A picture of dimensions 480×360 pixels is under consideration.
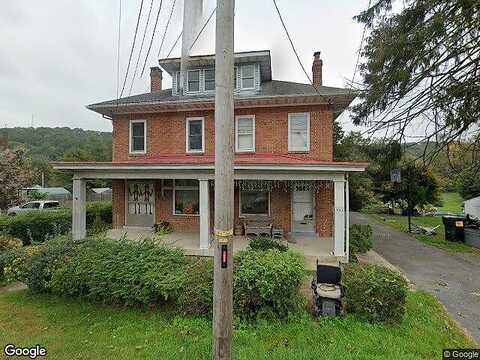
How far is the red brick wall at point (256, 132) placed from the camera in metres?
12.1

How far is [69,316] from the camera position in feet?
18.4

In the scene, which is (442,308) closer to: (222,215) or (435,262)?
(435,262)

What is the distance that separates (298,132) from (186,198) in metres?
5.97

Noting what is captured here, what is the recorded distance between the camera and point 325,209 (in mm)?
12164

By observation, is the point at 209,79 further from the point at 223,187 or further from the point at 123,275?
the point at 223,187

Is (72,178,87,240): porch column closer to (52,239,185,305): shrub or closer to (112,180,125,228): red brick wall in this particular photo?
(112,180,125,228): red brick wall

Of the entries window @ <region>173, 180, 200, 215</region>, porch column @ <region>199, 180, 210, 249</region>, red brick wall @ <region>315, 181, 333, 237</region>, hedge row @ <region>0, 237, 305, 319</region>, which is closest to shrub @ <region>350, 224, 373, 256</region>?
red brick wall @ <region>315, 181, 333, 237</region>

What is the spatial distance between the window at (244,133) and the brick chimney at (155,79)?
22.1ft

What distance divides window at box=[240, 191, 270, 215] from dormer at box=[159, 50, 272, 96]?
4778mm

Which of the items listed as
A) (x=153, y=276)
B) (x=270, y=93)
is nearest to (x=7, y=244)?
(x=153, y=276)

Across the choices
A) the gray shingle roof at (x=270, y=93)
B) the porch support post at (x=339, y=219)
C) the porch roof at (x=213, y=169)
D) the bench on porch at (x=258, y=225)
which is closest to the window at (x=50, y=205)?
the gray shingle roof at (x=270, y=93)

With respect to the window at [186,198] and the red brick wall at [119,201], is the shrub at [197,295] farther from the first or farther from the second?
the red brick wall at [119,201]

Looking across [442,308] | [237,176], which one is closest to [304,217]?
[237,176]

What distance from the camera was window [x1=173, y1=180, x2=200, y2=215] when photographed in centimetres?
1341
